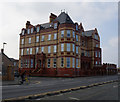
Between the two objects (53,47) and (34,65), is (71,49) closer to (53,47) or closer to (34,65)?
(53,47)

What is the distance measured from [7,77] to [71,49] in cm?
1926

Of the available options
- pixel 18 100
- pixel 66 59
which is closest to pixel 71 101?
pixel 18 100

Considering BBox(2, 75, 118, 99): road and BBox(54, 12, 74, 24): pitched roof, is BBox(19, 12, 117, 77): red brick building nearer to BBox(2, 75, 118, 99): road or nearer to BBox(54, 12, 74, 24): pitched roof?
BBox(54, 12, 74, 24): pitched roof

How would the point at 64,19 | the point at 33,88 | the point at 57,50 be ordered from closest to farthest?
the point at 33,88, the point at 57,50, the point at 64,19

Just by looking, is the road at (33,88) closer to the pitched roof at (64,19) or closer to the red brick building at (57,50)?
the red brick building at (57,50)

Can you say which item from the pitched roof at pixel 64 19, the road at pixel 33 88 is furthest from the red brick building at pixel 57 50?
the road at pixel 33 88

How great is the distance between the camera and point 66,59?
131 ft

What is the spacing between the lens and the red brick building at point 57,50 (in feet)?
133

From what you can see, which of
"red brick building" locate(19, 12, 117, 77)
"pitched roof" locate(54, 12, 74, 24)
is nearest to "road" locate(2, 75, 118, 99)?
"red brick building" locate(19, 12, 117, 77)

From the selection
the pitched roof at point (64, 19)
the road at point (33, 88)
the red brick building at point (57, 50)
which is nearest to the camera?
the road at point (33, 88)

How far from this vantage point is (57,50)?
141ft

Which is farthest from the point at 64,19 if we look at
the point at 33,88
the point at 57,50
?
the point at 33,88

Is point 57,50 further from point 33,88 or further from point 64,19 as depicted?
point 33,88

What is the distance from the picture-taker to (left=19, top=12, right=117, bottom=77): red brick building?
133 feet
